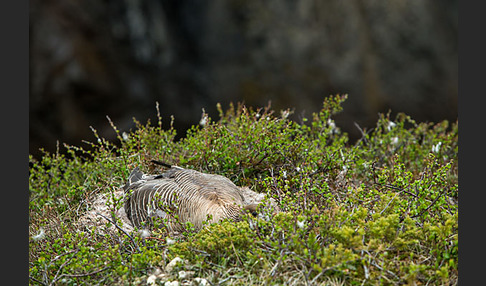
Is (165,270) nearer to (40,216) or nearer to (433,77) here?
(40,216)

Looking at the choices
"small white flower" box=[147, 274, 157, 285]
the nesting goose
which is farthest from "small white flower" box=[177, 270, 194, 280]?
the nesting goose

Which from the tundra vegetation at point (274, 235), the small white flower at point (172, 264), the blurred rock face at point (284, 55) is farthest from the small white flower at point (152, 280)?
the blurred rock face at point (284, 55)

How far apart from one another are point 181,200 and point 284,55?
5.63 metres

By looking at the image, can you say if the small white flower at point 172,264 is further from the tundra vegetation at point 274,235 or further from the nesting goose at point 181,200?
the nesting goose at point 181,200

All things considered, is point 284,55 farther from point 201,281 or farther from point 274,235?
point 201,281

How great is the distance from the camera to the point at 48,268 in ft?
11.8

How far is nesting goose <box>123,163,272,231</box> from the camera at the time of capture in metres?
3.84

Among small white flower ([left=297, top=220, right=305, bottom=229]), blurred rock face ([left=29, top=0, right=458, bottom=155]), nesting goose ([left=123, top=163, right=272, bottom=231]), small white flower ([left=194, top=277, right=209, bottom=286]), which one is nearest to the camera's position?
small white flower ([left=194, top=277, right=209, bottom=286])

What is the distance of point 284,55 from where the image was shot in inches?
357

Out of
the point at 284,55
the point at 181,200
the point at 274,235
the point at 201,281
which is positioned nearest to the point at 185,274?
the point at 201,281

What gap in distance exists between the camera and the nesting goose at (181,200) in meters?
3.84

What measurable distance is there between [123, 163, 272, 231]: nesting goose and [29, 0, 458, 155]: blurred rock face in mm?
4505

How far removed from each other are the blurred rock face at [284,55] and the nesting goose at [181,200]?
177 inches

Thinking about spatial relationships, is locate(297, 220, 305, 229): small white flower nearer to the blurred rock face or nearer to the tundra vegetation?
the tundra vegetation
